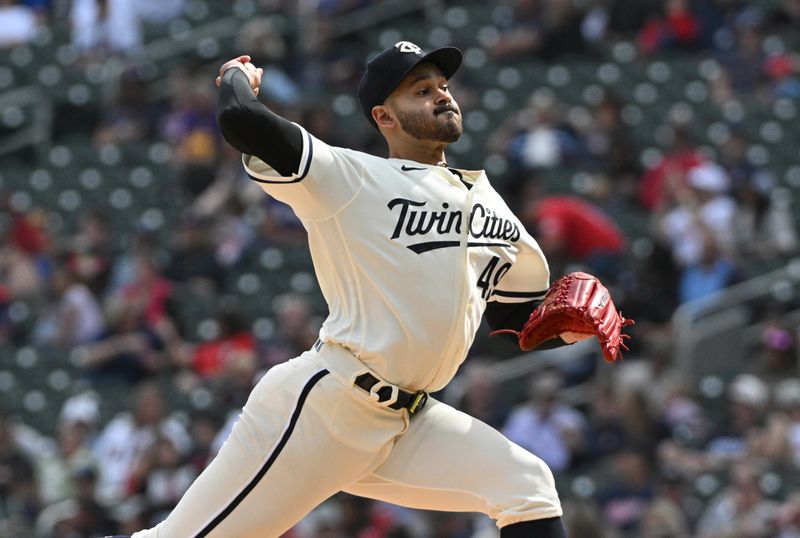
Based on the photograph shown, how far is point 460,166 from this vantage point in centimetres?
1290

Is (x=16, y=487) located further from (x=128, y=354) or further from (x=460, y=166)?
(x=460, y=166)

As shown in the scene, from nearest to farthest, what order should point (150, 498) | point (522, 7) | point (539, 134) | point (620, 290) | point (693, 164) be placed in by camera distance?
point (150, 498) < point (620, 290) < point (693, 164) < point (539, 134) < point (522, 7)

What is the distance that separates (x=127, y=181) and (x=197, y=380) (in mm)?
3052

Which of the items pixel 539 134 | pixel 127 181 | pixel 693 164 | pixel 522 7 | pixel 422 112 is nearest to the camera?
pixel 422 112

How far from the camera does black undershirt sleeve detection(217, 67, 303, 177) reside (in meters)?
4.86

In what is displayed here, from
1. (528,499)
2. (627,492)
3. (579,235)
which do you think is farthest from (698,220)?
(528,499)

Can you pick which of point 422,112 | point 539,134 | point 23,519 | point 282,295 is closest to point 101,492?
point 23,519

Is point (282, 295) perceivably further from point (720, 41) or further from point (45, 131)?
point (720, 41)

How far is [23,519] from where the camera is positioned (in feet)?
34.7

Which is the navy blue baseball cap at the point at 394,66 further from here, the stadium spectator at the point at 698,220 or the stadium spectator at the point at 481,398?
the stadium spectator at the point at 698,220

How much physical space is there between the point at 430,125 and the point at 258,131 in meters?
0.67

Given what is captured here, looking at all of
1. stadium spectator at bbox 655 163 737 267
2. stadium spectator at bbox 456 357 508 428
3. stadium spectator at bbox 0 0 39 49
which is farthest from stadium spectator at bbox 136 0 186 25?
stadium spectator at bbox 456 357 508 428

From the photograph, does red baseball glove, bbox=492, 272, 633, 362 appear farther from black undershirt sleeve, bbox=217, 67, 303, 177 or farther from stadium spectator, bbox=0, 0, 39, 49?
stadium spectator, bbox=0, 0, 39, 49

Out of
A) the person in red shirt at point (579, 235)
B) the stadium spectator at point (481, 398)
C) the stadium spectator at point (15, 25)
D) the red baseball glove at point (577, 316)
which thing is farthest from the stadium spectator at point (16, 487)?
the red baseball glove at point (577, 316)
